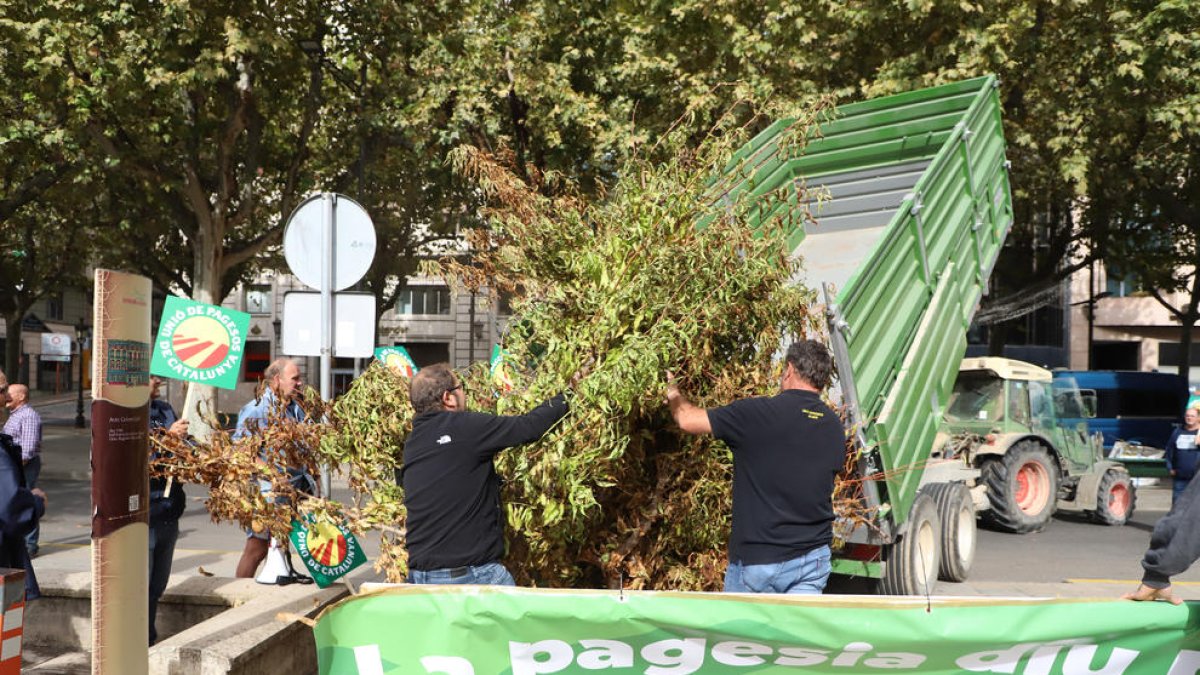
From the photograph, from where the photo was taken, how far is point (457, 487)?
164 inches

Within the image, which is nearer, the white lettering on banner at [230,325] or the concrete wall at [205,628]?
the concrete wall at [205,628]

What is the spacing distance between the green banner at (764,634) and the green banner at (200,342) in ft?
9.82

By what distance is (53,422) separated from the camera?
36188 mm

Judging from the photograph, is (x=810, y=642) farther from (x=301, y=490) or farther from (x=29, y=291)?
(x=29, y=291)

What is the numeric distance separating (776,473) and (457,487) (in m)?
1.26

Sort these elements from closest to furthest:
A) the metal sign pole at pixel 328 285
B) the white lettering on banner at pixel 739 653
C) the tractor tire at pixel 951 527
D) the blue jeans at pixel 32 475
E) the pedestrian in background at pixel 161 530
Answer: the white lettering on banner at pixel 739 653
the pedestrian in background at pixel 161 530
the metal sign pole at pixel 328 285
the blue jeans at pixel 32 475
the tractor tire at pixel 951 527

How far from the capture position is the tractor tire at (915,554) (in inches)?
267

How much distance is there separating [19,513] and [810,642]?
3.95 meters

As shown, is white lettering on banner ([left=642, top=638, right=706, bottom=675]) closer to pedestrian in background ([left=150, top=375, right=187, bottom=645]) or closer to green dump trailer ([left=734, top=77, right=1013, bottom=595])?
green dump trailer ([left=734, top=77, right=1013, bottom=595])

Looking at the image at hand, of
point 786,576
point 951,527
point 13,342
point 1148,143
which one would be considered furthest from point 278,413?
point 13,342

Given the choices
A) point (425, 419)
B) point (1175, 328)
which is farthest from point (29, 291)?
point (1175, 328)

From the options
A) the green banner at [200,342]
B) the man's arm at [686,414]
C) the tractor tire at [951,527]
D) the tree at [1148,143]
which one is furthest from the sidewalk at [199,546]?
the tree at [1148,143]

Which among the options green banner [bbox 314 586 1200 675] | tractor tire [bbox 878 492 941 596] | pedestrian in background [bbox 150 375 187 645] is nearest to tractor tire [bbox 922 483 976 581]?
tractor tire [bbox 878 492 941 596]

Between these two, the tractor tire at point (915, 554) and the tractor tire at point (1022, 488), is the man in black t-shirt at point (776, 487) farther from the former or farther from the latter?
the tractor tire at point (1022, 488)
